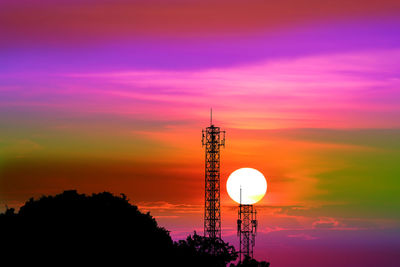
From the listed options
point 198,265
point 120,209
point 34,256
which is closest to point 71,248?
point 34,256

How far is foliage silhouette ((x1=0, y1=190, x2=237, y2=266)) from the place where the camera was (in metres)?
56.3

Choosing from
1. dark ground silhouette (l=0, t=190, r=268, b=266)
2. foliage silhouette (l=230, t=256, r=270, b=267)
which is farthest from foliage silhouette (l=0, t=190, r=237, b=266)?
foliage silhouette (l=230, t=256, r=270, b=267)

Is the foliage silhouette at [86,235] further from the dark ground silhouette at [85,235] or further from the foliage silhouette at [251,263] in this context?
the foliage silhouette at [251,263]

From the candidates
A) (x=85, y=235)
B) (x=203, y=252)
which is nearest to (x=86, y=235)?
(x=85, y=235)

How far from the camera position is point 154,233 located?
205 feet

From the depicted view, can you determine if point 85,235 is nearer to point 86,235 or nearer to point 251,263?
point 86,235

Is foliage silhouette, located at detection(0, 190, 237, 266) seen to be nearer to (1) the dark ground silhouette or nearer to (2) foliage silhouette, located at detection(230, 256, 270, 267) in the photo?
(1) the dark ground silhouette

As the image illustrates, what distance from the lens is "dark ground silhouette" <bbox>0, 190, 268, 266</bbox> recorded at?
56.3m

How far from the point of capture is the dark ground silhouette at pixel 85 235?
2217 inches

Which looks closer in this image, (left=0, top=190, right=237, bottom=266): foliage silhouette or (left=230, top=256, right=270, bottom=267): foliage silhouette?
(left=0, top=190, right=237, bottom=266): foliage silhouette

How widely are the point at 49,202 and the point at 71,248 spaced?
6016 mm

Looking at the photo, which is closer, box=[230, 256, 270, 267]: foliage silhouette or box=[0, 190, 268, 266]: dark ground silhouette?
box=[0, 190, 268, 266]: dark ground silhouette

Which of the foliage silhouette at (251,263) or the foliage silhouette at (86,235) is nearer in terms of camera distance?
the foliage silhouette at (86,235)

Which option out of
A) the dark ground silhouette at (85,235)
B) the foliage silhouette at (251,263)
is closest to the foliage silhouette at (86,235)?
the dark ground silhouette at (85,235)
